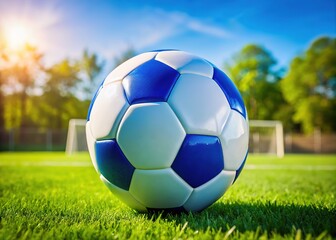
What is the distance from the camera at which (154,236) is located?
174 centimetres

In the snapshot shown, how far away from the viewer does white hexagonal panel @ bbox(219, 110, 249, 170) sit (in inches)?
85.8

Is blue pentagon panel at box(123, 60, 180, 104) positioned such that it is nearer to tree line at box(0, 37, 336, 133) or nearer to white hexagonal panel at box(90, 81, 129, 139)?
white hexagonal panel at box(90, 81, 129, 139)

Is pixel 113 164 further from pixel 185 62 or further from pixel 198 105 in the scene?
pixel 185 62

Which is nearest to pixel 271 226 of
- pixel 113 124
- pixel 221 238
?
pixel 221 238

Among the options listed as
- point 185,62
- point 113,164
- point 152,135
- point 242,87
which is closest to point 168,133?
point 152,135

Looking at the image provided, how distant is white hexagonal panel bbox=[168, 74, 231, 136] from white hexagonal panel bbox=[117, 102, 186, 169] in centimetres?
7

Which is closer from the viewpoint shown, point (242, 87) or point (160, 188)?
point (160, 188)

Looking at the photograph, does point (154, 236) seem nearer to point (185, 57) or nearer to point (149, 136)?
point (149, 136)

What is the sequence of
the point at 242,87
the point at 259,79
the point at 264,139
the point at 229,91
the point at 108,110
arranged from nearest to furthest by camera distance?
the point at 108,110, the point at 229,91, the point at 264,139, the point at 242,87, the point at 259,79

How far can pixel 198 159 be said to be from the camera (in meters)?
2.06

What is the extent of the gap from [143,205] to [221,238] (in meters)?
0.78

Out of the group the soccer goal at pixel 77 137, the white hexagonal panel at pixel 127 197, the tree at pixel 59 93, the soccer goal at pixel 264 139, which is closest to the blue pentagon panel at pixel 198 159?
the white hexagonal panel at pixel 127 197

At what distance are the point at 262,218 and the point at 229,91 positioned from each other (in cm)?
97

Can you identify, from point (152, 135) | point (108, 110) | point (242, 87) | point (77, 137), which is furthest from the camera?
point (242, 87)
